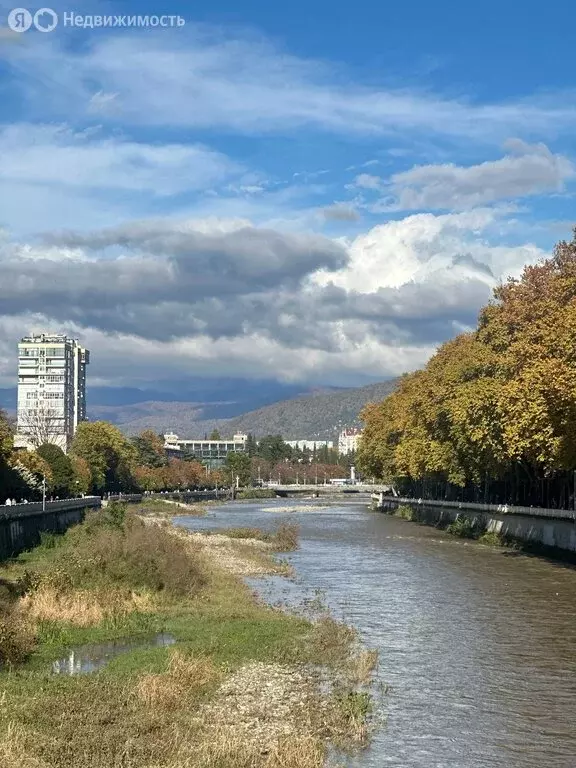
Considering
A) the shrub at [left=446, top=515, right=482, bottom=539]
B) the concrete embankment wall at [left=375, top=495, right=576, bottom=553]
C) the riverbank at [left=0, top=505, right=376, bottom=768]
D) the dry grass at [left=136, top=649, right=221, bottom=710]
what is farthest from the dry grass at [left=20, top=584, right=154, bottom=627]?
the shrub at [left=446, top=515, right=482, bottom=539]

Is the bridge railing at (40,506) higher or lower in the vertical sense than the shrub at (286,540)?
higher

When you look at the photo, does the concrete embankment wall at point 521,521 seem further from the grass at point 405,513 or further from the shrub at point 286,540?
the shrub at point 286,540

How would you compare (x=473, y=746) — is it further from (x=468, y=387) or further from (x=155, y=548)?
(x=468, y=387)

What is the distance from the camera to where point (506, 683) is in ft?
84.8

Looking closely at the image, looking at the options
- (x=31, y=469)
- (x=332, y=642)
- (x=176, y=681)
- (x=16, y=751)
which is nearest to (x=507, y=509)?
(x=332, y=642)

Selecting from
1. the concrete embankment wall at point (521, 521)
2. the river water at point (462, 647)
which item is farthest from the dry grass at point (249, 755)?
the concrete embankment wall at point (521, 521)

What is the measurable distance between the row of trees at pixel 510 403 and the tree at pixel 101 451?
49727 millimetres

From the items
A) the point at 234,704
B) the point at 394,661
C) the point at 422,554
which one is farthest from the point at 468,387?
the point at 234,704

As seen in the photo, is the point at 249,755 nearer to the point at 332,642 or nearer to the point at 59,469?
the point at 332,642

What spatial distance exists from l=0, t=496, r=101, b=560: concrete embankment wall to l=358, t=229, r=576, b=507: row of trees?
104 ft

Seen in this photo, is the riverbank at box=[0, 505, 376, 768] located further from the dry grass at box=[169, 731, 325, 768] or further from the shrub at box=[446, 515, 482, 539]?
the shrub at box=[446, 515, 482, 539]

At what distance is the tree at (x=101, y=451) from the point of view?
476ft

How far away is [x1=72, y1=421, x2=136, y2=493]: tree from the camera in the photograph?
145 meters

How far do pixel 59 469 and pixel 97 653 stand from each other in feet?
305
